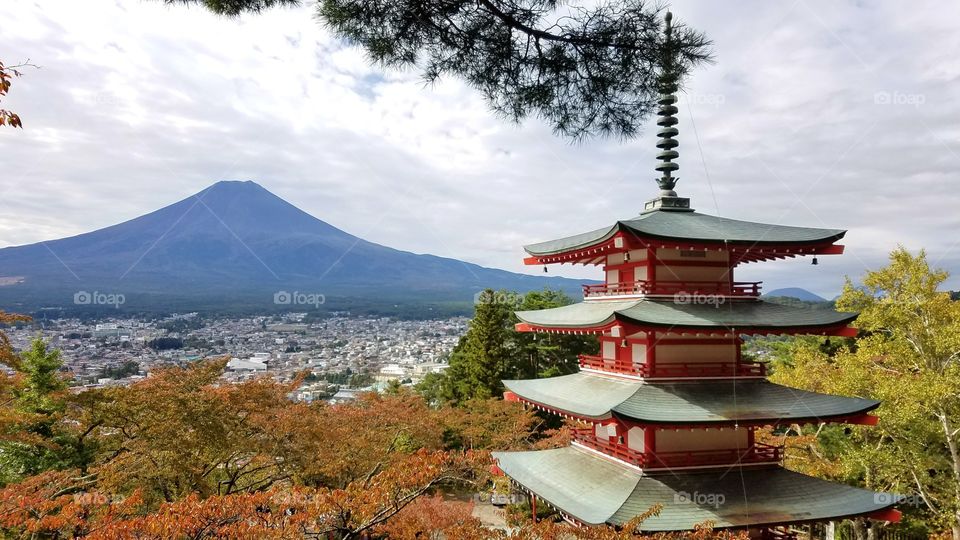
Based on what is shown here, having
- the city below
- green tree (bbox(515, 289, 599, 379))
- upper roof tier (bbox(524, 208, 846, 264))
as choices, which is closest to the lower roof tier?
upper roof tier (bbox(524, 208, 846, 264))

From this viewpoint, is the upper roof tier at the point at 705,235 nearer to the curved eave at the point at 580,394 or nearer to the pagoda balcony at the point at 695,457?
the curved eave at the point at 580,394

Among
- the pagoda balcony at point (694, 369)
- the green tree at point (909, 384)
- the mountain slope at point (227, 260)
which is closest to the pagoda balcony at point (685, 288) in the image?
the pagoda balcony at point (694, 369)

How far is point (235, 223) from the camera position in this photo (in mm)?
145500

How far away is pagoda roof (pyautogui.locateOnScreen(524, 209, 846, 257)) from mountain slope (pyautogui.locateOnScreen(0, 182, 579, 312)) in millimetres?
29748

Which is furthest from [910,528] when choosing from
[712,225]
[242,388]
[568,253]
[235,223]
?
[235,223]

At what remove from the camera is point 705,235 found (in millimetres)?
10102

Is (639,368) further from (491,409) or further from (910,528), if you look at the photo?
(491,409)

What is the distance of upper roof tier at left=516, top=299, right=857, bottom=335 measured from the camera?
9.38 meters

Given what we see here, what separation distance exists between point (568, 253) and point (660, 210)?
233 centimetres

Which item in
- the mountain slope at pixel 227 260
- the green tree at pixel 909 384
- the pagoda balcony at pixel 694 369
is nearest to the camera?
the pagoda balcony at pixel 694 369

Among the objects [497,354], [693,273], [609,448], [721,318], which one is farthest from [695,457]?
[497,354]

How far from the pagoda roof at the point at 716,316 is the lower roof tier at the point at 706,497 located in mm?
2837

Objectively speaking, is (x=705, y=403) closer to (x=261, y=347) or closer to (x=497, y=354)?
(x=497, y=354)

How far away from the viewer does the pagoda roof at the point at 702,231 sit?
32.2 feet
